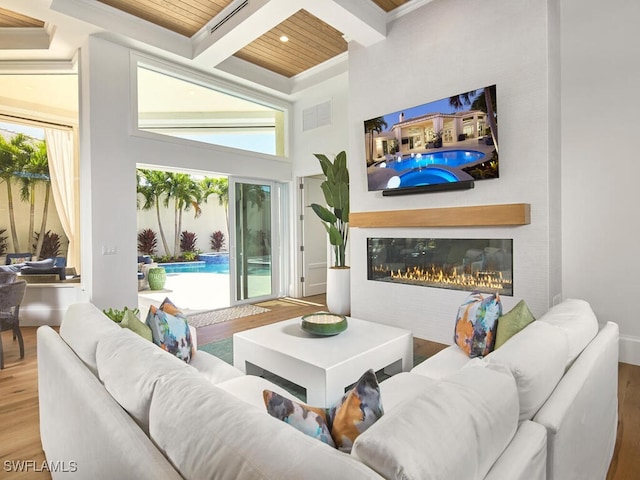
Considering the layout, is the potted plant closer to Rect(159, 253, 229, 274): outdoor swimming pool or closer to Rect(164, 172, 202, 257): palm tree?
Rect(159, 253, 229, 274): outdoor swimming pool

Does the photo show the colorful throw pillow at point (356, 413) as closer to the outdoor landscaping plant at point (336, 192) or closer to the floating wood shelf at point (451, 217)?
the floating wood shelf at point (451, 217)

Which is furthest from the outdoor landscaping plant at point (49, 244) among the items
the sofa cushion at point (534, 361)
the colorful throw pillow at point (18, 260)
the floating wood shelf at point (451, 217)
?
the sofa cushion at point (534, 361)

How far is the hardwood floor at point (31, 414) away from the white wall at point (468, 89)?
2.63 ft

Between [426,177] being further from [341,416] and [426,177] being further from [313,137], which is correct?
[341,416]

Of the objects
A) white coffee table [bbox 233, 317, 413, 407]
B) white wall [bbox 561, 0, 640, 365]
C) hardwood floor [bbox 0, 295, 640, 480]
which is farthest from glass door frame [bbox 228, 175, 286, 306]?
white wall [bbox 561, 0, 640, 365]

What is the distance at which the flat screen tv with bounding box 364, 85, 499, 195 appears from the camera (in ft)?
10.9

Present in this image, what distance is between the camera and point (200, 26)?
14.2ft

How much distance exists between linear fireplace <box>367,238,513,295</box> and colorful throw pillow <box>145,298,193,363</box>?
2603mm

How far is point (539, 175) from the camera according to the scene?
3.11 meters

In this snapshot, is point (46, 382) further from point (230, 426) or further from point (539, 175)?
point (539, 175)

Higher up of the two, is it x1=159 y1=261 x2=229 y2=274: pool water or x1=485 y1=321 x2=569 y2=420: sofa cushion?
x1=485 y1=321 x2=569 y2=420: sofa cushion

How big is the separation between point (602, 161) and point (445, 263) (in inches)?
65.3

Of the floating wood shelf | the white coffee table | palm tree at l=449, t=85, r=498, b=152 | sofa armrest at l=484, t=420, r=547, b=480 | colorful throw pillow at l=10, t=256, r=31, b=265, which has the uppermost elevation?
palm tree at l=449, t=85, r=498, b=152
